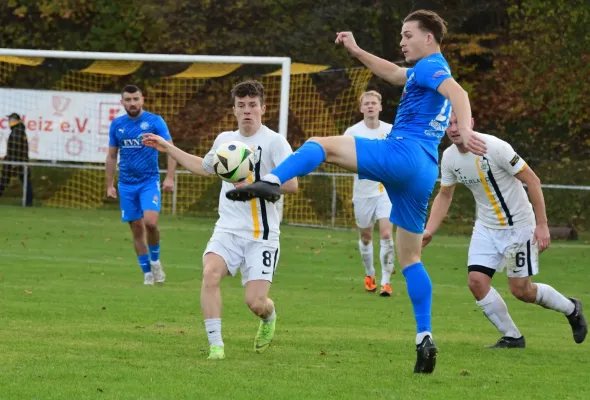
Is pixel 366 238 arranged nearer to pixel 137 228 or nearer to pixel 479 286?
pixel 137 228

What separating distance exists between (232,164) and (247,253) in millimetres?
1140

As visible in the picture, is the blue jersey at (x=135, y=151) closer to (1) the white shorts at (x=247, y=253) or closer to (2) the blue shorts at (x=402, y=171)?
(1) the white shorts at (x=247, y=253)

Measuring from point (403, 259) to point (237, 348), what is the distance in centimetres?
158

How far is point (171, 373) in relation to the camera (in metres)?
7.49

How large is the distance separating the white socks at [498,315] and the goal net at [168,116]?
12.0m

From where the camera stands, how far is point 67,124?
89.2 ft

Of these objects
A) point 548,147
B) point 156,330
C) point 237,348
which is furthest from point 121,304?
point 548,147

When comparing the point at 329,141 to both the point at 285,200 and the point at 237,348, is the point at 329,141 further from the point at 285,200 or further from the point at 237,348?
the point at 285,200

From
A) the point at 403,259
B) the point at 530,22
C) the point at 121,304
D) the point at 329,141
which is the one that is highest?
the point at 530,22

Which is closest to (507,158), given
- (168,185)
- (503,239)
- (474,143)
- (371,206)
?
(503,239)

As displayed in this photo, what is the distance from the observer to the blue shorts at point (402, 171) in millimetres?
7395

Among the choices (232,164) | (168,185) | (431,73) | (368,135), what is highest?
(431,73)

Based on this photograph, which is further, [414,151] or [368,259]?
[368,259]

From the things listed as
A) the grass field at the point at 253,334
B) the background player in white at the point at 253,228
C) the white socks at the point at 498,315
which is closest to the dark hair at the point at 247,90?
the background player in white at the point at 253,228
